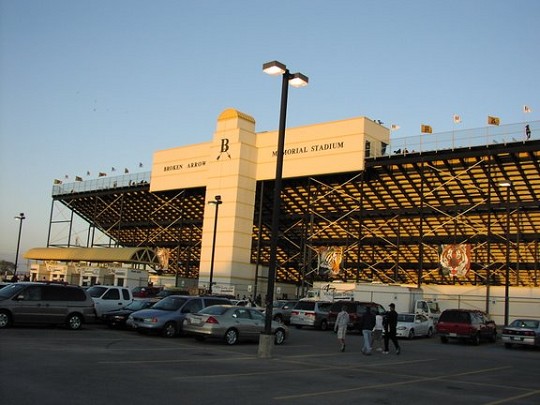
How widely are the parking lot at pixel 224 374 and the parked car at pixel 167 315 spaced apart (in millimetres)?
544

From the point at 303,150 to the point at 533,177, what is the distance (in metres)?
17.1

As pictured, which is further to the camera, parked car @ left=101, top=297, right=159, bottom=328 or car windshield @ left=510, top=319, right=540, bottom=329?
car windshield @ left=510, top=319, right=540, bottom=329

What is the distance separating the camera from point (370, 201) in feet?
162

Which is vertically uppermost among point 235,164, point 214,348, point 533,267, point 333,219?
point 235,164

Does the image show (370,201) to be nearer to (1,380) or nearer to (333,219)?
(333,219)

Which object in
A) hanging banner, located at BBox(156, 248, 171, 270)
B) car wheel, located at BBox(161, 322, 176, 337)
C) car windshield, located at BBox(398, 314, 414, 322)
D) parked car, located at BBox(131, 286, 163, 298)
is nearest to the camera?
car wheel, located at BBox(161, 322, 176, 337)

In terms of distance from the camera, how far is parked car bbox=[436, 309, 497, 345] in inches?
1118

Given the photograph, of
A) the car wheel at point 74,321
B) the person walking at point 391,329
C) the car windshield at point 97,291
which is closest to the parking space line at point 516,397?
the person walking at point 391,329

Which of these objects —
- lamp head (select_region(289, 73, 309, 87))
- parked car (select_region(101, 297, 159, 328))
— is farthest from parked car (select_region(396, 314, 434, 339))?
lamp head (select_region(289, 73, 309, 87))

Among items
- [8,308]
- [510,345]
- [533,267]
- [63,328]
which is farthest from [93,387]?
[533,267]

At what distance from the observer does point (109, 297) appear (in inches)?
1023

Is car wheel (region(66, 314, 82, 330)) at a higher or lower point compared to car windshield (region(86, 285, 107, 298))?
lower

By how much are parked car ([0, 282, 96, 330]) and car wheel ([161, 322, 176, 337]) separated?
8.76ft

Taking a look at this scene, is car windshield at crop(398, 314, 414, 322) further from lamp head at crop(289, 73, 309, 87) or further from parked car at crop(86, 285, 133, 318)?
lamp head at crop(289, 73, 309, 87)
